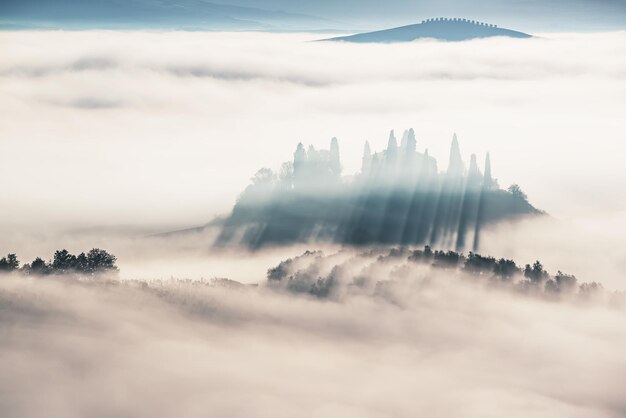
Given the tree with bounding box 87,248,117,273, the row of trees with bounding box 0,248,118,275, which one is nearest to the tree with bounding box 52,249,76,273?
the row of trees with bounding box 0,248,118,275

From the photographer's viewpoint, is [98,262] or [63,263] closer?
[63,263]

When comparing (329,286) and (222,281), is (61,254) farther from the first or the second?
(329,286)

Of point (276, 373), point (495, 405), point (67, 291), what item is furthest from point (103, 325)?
point (495, 405)

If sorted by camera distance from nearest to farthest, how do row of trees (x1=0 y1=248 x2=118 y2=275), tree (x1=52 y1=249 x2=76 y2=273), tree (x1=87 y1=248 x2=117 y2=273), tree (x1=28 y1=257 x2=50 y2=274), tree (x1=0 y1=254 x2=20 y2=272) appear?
1. tree (x1=52 y1=249 x2=76 y2=273)
2. row of trees (x1=0 y1=248 x2=118 y2=275)
3. tree (x1=0 y1=254 x2=20 y2=272)
4. tree (x1=28 y1=257 x2=50 y2=274)
5. tree (x1=87 y1=248 x2=117 y2=273)

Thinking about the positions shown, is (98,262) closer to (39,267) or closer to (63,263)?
(63,263)

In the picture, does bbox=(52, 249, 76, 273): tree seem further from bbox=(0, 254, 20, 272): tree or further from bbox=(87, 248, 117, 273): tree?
bbox=(0, 254, 20, 272): tree

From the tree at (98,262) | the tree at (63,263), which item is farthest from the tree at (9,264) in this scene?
the tree at (98,262)

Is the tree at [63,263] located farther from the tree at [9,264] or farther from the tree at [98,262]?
the tree at [9,264]

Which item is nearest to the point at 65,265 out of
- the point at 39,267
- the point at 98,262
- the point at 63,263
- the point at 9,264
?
the point at 63,263
